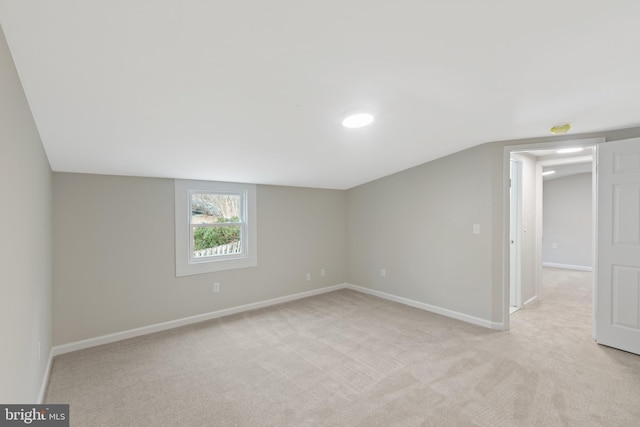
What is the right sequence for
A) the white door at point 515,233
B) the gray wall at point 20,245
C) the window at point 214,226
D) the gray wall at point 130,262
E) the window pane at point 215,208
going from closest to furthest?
the gray wall at point 20,245
the gray wall at point 130,262
the window at point 214,226
the window pane at point 215,208
the white door at point 515,233

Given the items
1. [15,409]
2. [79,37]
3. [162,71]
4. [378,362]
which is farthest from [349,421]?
[79,37]

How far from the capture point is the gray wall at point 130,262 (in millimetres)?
2826

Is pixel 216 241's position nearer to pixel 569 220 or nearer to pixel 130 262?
pixel 130 262

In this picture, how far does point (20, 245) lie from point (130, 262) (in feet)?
5.82

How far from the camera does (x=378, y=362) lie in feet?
8.38

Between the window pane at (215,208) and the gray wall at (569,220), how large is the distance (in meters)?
7.50

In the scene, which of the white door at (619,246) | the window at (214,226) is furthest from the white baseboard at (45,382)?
the white door at (619,246)

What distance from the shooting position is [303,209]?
464cm

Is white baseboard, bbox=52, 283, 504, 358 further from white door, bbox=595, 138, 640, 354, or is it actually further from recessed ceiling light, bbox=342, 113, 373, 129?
recessed ceiling light, bbox=342, 113, 373, 129

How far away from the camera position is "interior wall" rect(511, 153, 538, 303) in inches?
161

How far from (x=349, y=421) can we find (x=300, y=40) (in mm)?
2225

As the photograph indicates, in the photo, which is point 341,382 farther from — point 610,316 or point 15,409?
point 610,316

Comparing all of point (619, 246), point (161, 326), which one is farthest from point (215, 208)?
point (619, 246)

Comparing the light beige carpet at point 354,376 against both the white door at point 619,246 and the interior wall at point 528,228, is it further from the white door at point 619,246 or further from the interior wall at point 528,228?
the interior wall at point 528,228
